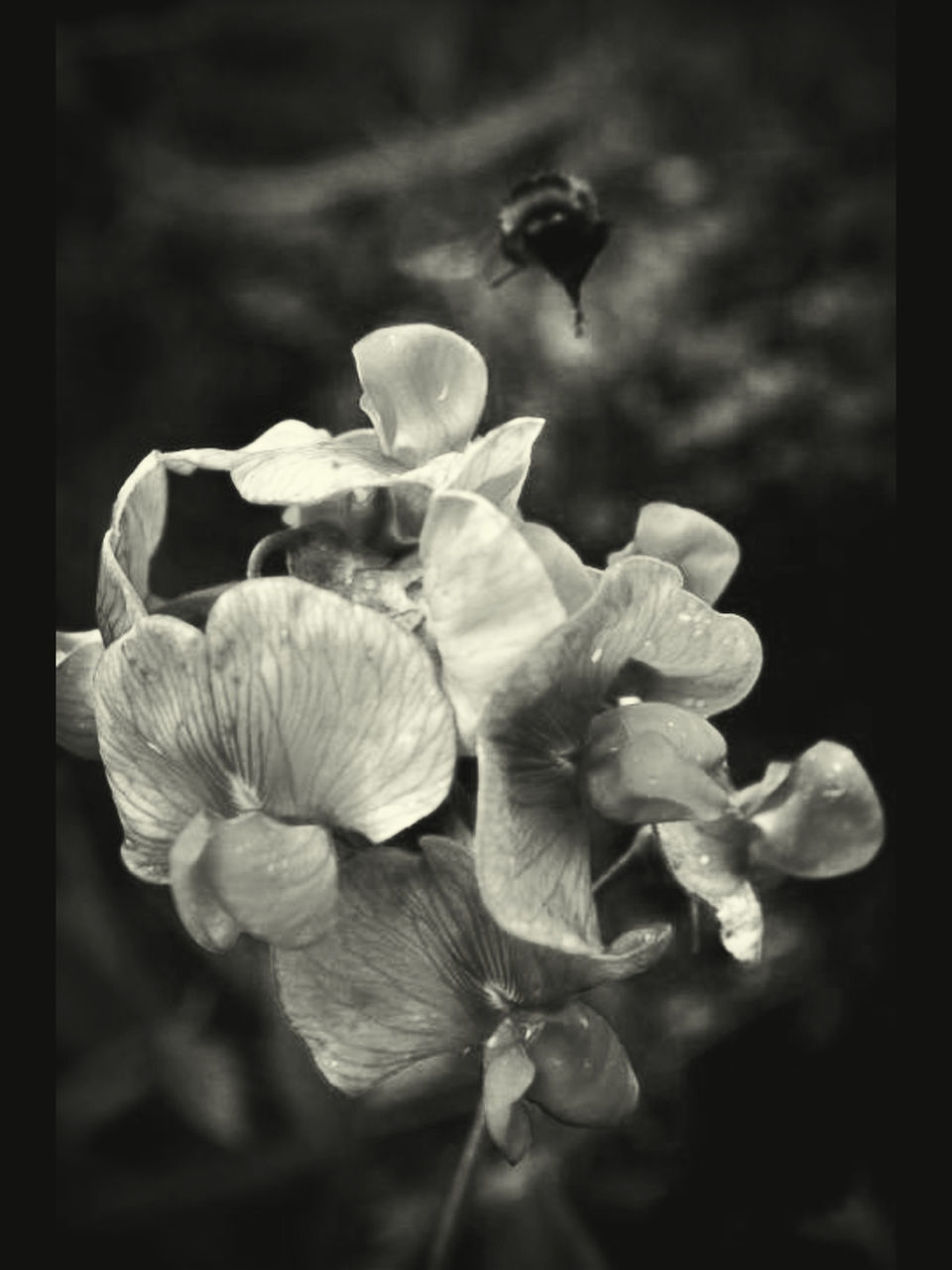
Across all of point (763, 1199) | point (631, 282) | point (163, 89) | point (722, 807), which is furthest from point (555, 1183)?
point (163, 89)

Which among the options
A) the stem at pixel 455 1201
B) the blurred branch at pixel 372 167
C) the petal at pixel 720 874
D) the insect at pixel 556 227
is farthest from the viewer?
the blurred branch at pixel 372 167

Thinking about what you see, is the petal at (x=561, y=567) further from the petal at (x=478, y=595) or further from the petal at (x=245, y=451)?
the petal at (x=245, y=451)

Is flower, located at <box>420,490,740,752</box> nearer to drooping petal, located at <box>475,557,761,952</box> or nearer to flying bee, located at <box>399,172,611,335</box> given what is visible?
drooping petal, located at <box>475,557,761,952</box>

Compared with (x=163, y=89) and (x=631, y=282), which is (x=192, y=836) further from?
(x=163, y=89)

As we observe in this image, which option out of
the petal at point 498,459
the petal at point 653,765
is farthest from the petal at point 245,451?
the petal at point 653,765

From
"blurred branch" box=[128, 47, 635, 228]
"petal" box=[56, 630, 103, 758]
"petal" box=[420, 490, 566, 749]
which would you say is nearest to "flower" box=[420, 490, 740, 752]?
"petal" box=[420, 490, 566, 749]

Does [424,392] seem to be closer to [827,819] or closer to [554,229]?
[827,819]

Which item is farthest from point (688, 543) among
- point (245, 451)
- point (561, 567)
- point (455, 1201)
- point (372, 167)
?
point (372, 167)
